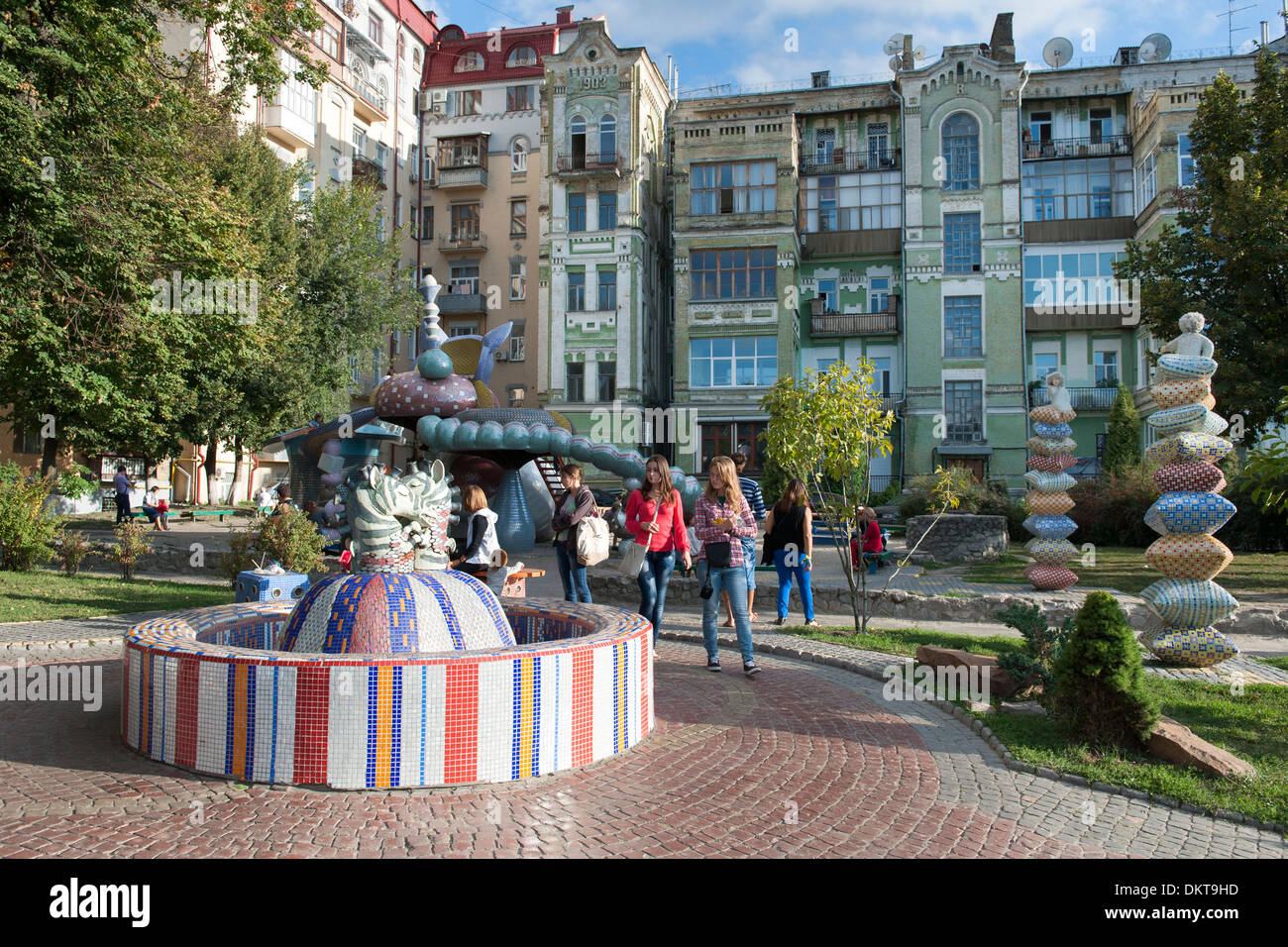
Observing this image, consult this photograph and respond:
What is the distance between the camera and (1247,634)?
12125mm

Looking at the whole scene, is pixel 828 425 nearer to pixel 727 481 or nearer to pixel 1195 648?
pixel 727 481

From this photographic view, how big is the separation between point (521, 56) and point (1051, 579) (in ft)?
144

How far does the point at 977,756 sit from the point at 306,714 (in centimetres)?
444

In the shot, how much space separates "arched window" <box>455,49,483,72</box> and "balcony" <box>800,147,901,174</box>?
19534mm

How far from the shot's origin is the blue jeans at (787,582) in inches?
468

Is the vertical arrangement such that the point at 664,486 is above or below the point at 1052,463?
below

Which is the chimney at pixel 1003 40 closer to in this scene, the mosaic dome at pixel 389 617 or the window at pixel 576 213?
the window at pixel 576 213

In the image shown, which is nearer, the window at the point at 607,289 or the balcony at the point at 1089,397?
the balcony at the point at 1089,397

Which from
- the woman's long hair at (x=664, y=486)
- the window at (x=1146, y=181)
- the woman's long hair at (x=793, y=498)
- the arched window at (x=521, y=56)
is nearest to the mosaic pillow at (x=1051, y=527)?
the woman's long hair at (x=793, y=498)

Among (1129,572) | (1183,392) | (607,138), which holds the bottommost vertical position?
(1129,572)

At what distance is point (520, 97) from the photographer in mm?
48469

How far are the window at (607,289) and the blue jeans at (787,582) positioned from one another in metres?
28.3

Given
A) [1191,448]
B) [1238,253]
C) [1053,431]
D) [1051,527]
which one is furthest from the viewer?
[1238,253]

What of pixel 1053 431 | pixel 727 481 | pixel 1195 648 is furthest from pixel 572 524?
pixel 1053 431
